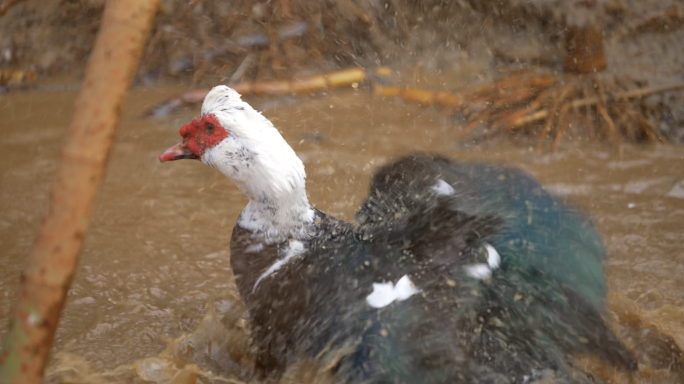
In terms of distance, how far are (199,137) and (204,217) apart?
1.12 m


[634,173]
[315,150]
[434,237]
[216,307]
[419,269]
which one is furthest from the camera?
[315,150]

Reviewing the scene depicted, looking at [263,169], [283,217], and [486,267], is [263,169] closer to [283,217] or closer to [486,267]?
[283,217]

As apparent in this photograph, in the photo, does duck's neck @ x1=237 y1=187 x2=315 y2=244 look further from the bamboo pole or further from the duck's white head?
the bamboo pole

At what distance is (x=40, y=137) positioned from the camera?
14.0 feet

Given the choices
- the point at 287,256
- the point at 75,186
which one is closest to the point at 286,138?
the point at 287,256

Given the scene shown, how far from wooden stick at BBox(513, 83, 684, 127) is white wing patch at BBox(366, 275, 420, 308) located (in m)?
2.60

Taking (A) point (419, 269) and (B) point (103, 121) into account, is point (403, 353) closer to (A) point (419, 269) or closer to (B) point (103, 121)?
(A) point (419, 269)

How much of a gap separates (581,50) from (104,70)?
4018mm

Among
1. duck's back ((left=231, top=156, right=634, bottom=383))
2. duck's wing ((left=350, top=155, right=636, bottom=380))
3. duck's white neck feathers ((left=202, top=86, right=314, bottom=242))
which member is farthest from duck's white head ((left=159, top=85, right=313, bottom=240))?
duck's wing ((left=350, top=155, right=636, bottom=380))

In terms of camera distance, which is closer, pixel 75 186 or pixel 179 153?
pixel 75 186

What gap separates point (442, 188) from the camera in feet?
8.06

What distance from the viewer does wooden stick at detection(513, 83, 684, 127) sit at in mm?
4254

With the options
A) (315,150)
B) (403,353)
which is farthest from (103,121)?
(315,150)

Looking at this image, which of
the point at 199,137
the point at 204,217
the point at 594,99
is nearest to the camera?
the point at 199,137
